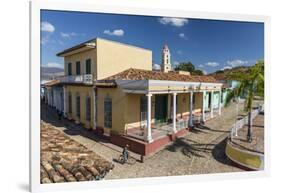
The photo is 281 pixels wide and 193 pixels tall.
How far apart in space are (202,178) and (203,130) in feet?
2.80

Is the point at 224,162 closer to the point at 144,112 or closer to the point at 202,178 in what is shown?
the point at 202,178

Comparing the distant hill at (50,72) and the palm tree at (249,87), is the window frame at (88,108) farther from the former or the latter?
the palm tree at (249,87)

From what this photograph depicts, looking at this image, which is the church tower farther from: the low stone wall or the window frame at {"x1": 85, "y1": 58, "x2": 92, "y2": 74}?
the low stone wall

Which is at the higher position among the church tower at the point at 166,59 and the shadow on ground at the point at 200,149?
the church tower at the point at 166,59

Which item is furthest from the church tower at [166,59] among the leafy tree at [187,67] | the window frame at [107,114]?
the window frame at [107,114]

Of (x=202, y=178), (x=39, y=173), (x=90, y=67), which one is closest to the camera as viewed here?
(x=39, y=173)

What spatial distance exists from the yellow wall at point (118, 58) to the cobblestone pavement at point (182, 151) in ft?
3.36

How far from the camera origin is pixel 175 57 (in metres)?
5.59

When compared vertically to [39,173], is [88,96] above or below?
above

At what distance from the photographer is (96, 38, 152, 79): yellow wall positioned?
530 centimetres

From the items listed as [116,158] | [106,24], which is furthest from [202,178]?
[106,24]

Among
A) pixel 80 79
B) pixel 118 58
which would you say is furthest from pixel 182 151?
pixel 80 79

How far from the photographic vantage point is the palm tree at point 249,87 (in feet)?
19.9

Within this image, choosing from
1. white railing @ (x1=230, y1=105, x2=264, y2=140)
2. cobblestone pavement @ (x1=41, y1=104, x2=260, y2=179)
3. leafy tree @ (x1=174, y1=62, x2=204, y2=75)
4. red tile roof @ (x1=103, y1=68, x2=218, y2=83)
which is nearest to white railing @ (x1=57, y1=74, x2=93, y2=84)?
red tile roof @ (x1=103, y1=68, x2=218, y2=83)
